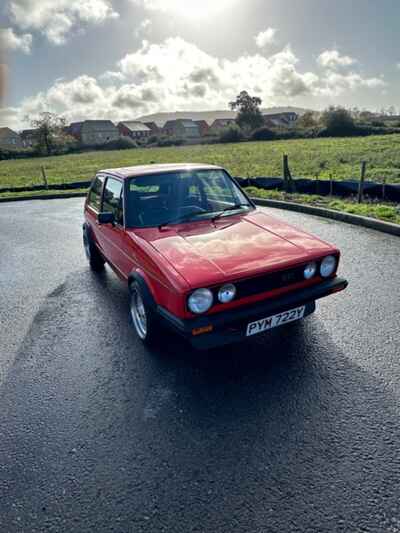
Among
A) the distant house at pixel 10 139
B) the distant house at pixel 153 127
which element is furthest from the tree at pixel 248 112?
the distant house at pixel 10 139

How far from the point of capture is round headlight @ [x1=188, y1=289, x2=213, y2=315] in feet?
8.71

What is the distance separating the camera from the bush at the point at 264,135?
178 feet

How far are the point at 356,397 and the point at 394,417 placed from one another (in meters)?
0.28

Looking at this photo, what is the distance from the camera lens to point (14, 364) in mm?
3395

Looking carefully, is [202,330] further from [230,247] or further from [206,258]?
[230,247]

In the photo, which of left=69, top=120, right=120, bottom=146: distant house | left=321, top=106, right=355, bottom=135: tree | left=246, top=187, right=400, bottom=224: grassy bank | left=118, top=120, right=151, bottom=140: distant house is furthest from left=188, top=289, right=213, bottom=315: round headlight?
left=118, top=120, right=151, bottom=140: distant house

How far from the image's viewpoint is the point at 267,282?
2.91 m

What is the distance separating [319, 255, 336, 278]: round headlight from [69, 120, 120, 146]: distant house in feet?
332

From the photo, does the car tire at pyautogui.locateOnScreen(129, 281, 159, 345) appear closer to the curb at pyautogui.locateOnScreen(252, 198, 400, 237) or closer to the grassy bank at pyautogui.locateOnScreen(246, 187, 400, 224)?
the curb at pyautogui.locateOnScreen(252, 198, 400, 237)

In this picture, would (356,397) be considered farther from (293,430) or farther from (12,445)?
(12,445)

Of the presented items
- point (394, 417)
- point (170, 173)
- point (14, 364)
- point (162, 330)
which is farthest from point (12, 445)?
point (170, 173)

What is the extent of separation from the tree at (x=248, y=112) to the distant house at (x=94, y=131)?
37809 millimetres

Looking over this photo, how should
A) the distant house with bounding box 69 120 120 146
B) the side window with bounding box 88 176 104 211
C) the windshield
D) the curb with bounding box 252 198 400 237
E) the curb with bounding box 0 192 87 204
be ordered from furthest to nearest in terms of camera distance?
the distant house with bounding box 69 120 120 146
the curb with bounding box 0 192 87 204
the curb with bounding box 252 198 400 237
the side window with bounding box 88 176 104 211
the windshield

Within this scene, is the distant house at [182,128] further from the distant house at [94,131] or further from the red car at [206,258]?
the red car at [206,258]
